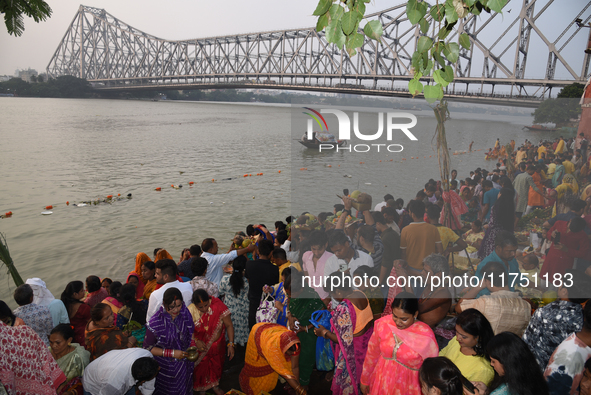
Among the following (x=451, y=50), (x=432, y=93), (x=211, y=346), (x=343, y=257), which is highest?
(x=451, y=50)

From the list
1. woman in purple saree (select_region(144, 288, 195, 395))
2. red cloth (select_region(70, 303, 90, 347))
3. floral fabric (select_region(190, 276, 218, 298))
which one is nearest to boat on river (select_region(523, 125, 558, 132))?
floral fabric (select_region(190, 276, 218, 298))

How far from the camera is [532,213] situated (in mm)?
6555

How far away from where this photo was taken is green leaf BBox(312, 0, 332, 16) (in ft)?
6.68

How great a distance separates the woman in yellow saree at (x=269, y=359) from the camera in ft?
9.18

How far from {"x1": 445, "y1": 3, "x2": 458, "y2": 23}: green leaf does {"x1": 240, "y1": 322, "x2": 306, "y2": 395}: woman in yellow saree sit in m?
2.26

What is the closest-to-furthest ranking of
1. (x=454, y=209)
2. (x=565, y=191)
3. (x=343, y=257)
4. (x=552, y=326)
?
(x=552, y=326) → (x=343, y=257) → (x=454, y=209) → (x=565, y=191)

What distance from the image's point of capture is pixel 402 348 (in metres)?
2.35

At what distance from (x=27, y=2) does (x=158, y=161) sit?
1621cm

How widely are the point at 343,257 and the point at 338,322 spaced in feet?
3.10

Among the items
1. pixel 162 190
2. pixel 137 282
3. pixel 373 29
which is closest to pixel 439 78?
Result: pixel 373 29

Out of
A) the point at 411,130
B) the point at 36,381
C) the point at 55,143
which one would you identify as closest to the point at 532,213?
the point at 411,130

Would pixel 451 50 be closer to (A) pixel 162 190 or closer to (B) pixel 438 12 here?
(B) pixel 438 12

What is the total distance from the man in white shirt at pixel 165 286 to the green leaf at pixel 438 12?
2741 mm

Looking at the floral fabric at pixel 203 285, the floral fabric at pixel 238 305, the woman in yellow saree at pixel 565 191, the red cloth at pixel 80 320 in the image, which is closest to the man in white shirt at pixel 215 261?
the floral fabric at pixel 238 305
